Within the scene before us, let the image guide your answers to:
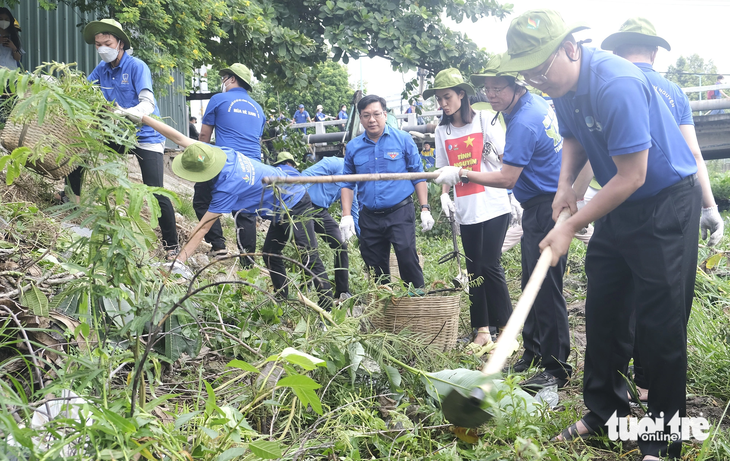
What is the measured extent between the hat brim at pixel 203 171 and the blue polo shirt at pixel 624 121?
2428mm

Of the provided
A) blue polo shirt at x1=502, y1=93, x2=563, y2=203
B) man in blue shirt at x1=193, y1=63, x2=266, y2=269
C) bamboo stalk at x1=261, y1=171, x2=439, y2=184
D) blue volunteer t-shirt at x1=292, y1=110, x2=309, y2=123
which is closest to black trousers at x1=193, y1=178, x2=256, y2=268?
man in blue shirt at x1=193, y1=63, x2=266, y2=269

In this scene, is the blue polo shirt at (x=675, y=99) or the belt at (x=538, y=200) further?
the belt at (x=538, y=200)

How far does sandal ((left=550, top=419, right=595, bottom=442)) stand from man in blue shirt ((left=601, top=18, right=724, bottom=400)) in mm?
345

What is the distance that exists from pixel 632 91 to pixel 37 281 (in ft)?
7.95

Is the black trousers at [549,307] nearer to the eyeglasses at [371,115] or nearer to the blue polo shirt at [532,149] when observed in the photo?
the blue polo shirt at [532,149]

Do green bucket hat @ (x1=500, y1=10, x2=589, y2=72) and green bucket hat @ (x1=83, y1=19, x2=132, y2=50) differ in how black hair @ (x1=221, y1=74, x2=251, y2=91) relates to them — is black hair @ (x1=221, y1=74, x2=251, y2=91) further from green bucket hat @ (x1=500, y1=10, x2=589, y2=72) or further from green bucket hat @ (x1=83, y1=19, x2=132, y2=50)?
green bucket hat @ (x1=500, y1=10, x2=589, y2=72)

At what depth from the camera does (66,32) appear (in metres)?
8.59

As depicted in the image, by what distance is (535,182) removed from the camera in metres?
3.25

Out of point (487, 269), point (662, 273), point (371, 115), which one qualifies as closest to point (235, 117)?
point (371, 115)

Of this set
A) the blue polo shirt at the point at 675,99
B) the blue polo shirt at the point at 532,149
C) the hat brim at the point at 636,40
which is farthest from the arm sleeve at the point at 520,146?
the hat brim at the point at 636,40

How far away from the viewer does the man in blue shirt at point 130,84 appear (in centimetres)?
443

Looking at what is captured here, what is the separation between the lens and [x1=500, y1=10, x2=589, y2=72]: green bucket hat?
85.0 inches

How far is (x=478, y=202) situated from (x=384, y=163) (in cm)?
80

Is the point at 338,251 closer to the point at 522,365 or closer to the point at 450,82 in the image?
the point at 450,82
